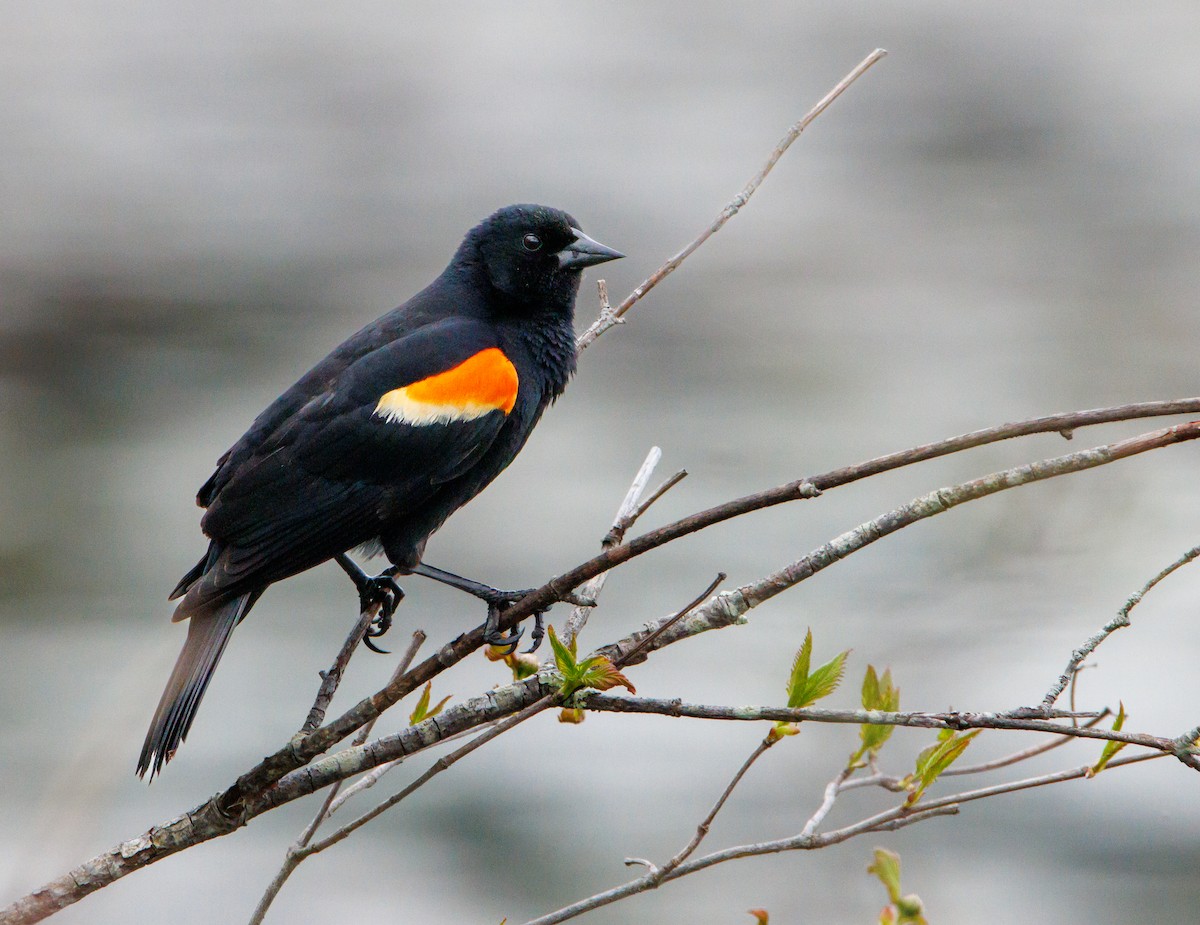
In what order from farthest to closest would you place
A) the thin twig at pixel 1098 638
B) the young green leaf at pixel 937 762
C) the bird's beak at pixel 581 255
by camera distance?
1. the bird's beak at pixel 581 255
2. the young green leaf at pixel 937 762
3. the thin twig at pixel 1098 638

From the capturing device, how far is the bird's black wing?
2.27 m

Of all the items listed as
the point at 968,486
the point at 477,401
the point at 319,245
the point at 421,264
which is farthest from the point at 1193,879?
the point at 319,245

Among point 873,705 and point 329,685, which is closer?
point 873,705

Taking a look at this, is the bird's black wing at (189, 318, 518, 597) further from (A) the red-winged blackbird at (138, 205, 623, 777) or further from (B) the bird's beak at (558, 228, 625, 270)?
(B) the bird's beak at (558, 228, 625, 270)

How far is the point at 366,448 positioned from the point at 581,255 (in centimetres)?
66

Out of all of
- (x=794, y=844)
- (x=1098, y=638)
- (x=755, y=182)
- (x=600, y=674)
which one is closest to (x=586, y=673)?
(x=600, y=674)

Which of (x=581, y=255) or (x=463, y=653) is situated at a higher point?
(x=581, y=255)

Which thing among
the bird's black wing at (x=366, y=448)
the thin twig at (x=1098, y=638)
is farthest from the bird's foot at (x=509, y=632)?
the thin twig at (x=1098, y=638)

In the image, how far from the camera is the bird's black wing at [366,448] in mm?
2266

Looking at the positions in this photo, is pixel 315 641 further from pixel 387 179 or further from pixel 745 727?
pixel 387 179

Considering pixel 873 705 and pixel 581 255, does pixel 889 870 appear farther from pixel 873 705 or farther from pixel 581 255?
pixel 581 255

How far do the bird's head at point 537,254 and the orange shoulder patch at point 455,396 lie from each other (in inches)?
A: 11.7

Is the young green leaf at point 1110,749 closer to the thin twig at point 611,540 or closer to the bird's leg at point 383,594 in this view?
the thin twig at point 611,540

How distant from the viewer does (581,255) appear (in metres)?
2.71
